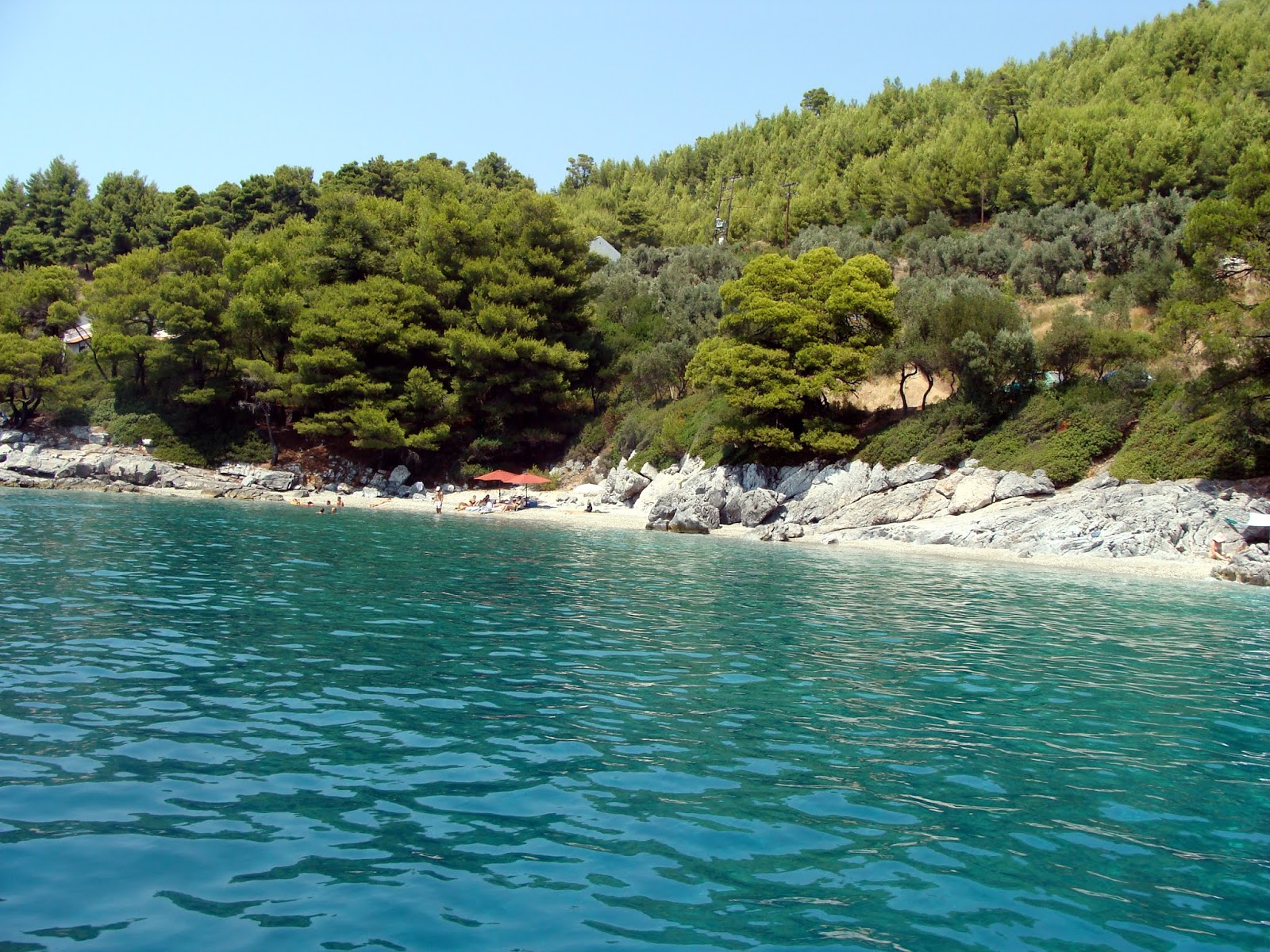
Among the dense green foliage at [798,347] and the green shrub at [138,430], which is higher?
the dense green foliage at [798,347]

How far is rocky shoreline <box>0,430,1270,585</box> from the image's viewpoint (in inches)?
1070

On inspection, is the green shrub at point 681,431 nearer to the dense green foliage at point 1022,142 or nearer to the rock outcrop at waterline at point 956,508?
the rock outcrop at waterline at point 956,508

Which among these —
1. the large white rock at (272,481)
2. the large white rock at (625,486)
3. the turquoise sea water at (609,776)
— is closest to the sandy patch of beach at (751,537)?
the large white rock at (625,486)

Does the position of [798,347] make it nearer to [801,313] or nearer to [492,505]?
[801,313]

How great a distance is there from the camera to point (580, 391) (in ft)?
172

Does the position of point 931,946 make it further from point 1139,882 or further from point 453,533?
point 453,533

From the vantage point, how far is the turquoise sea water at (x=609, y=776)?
5285 millimetres

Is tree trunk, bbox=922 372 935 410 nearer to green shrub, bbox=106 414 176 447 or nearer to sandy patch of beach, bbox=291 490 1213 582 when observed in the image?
sandy patch of beach, bbox=291 490 1213 582

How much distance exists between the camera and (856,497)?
3653cm

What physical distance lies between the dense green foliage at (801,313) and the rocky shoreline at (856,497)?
1289 millimetres

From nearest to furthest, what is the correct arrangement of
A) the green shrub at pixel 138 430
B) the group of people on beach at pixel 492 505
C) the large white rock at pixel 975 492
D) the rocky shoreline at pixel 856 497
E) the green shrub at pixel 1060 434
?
the rocky shoreline at pixel 856 497 < the green shrub at pixel 1060 434 < the large white rock at pixel 975 492 < the group of people on beach at pixel 492 505 < the green shrub at pixel 138 430

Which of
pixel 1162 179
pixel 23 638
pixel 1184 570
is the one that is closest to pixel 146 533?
pixel 23 638

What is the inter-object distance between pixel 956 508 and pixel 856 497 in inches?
174

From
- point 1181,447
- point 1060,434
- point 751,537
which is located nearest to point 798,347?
point 751,537
